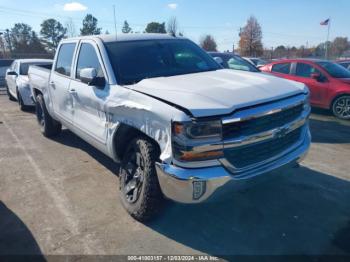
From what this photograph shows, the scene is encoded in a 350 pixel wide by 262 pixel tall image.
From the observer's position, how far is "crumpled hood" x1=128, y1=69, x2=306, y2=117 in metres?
2.91

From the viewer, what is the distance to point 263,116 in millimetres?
3068

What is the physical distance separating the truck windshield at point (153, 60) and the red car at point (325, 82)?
544 cm

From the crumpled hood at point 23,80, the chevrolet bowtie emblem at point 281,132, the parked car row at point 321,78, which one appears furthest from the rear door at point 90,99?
the crumpled hood at point 23,80

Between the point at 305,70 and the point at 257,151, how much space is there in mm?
7420

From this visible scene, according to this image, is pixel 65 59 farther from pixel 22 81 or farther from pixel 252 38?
pixel 252 38

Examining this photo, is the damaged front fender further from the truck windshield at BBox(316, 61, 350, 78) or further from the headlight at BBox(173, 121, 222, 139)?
the truck windshield at BBox(316, 61, 350, 78)

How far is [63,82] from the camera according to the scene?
523 cm

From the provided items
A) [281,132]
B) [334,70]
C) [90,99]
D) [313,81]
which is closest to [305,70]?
[313,81]

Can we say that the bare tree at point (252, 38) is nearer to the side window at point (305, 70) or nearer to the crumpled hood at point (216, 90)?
the side window at point (305, 70)

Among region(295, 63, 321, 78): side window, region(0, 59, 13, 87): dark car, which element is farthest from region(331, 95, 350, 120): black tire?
region(0, 59, 13, 87): dark car

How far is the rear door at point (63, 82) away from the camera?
16.6 ft

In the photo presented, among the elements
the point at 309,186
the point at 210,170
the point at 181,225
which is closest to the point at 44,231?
the point at 181,225

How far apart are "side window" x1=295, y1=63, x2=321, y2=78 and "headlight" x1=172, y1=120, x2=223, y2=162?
25.1 feet

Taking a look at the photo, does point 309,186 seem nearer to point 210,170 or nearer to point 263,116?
point 263,116
